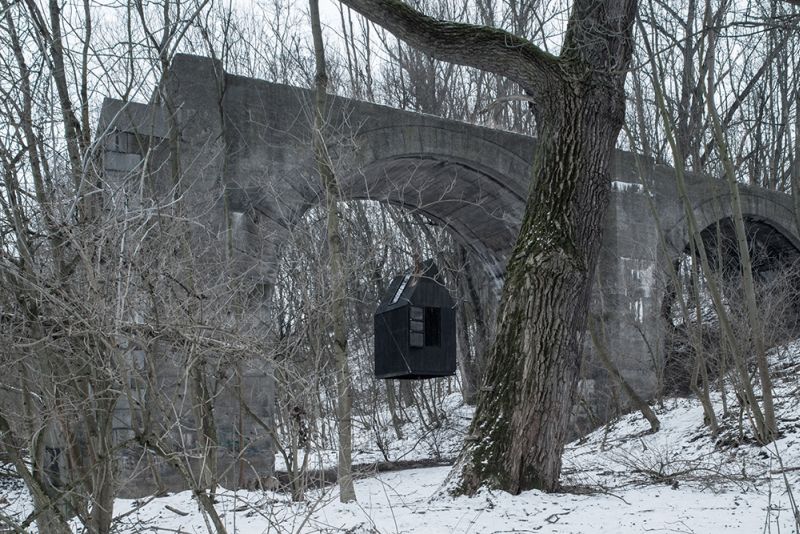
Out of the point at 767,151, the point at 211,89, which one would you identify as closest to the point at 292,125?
the point at 211,89

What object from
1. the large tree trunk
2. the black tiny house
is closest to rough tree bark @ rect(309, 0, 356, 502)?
the large tree trunk

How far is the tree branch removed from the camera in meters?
6.37

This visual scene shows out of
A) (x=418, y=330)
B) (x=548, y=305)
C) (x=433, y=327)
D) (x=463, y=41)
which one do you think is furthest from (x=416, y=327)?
(x=463, y=41)

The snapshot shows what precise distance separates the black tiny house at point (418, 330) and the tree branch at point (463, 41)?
220cm

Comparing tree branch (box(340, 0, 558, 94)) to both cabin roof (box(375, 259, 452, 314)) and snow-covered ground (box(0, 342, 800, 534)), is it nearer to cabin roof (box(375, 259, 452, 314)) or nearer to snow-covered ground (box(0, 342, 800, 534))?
cabin roof (box(375, 259, 452, 314))

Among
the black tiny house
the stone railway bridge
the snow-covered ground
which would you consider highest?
the stone railway bridge

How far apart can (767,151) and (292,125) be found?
52.7 feet

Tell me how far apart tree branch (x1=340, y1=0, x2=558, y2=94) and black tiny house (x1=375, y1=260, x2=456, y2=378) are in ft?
7.21

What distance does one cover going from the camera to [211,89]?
950cm

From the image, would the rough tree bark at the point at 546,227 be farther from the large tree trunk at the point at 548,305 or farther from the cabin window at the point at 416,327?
the cabin window at the point at 416,327

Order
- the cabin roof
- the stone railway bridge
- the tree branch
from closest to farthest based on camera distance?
the tree branch, the cabin roof, the stone railway bridge

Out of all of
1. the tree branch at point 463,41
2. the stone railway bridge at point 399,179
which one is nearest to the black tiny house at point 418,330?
the stone railway bridge at point 399,179

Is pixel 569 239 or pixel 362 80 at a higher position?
pixel 362 80

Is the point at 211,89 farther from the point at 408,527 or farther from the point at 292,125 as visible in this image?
the point at 408,527
